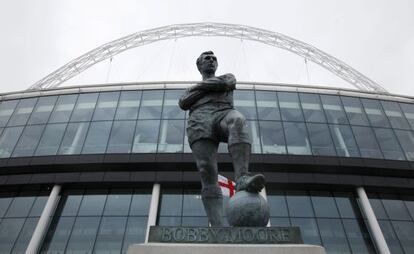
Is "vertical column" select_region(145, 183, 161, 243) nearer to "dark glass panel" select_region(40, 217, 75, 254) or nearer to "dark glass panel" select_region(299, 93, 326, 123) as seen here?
"dark glass panel" select_region(40, 217, 75, 254)

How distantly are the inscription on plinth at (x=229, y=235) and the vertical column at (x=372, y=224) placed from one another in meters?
16.4

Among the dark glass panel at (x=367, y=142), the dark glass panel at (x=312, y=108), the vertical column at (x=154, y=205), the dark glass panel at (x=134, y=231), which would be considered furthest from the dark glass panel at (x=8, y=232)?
the dark glass panel at (x=367, y=142)

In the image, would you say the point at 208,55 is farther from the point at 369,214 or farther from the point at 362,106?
the point at 362,106

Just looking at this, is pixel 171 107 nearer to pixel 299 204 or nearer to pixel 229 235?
pixel 299 204

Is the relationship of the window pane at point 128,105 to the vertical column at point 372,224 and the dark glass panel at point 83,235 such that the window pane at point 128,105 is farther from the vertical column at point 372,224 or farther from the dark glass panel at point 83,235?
the vertical column at point 372,224

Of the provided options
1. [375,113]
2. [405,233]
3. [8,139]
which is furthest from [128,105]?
[405,233]

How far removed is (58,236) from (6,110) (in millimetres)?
12347

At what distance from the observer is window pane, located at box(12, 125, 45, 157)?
20.5 m

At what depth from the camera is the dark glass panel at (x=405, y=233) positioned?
1756cm

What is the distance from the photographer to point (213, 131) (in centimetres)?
476

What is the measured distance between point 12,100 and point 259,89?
19822 mm

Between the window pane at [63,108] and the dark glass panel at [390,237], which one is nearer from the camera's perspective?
the dark glass panel at [390,237]

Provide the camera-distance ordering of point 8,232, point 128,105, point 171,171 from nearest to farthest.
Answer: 1. point 8,232
2. point 171,171
3. point 128,105

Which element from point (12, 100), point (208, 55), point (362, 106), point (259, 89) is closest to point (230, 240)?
point (208, 55)
